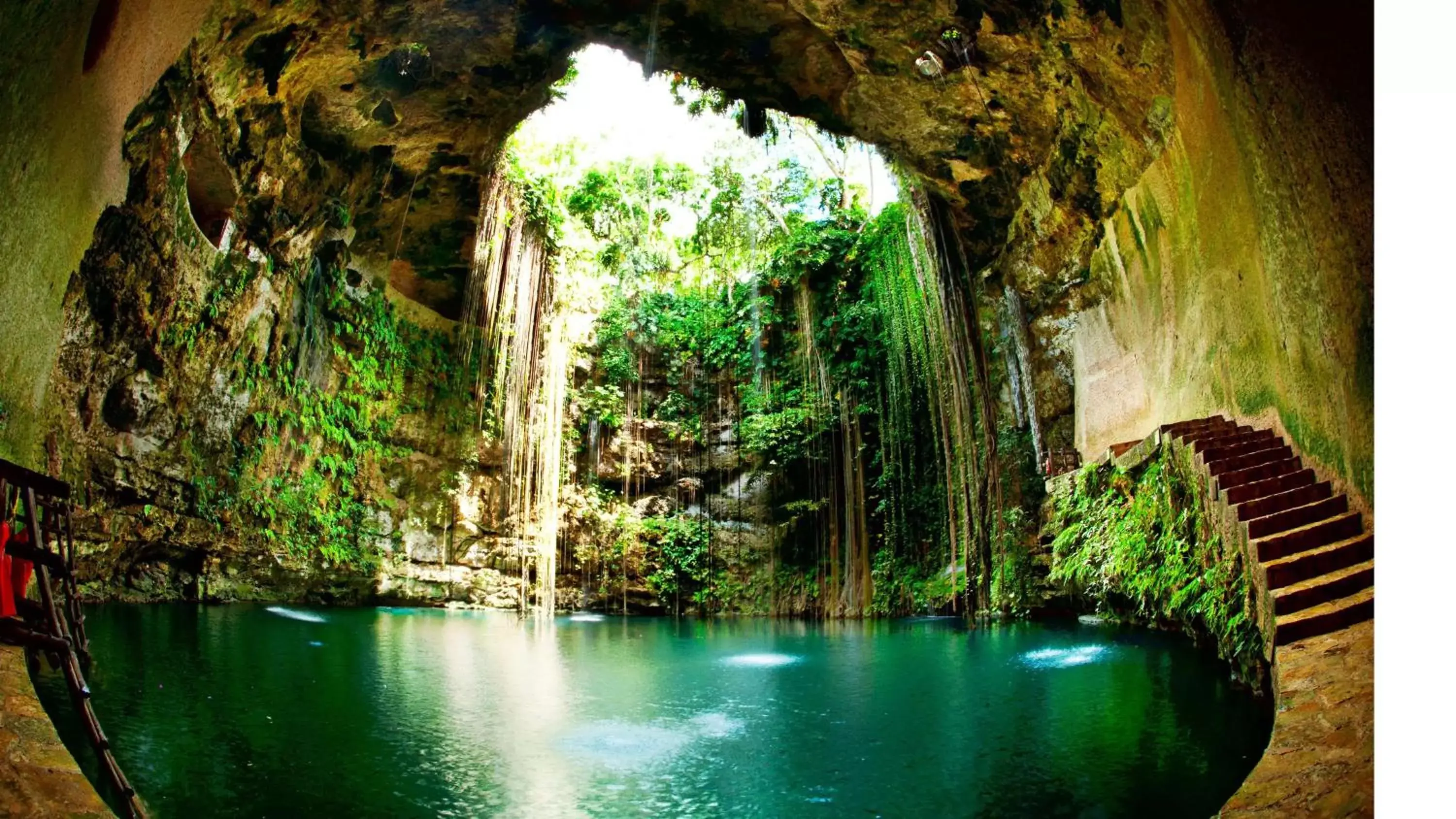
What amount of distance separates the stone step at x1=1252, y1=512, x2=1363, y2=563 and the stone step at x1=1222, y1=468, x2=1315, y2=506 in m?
0.47

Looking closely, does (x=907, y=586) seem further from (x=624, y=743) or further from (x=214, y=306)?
(x=214, y=306)

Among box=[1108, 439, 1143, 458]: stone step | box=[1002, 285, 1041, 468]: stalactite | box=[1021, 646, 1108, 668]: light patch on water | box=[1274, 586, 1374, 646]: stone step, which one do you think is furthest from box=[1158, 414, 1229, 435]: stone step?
box=[1002, 285, 1041, 468]: stalactite

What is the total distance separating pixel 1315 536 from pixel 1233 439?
5.14ft

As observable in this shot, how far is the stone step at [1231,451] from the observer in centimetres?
517

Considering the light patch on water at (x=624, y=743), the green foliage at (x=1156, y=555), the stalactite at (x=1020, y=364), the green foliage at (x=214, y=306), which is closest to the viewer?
the light patch on water at (x=624, y=743)

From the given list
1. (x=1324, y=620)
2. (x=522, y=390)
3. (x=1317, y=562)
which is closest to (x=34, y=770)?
(x=1324, y=620)

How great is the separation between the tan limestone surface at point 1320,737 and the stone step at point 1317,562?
40 centimetres

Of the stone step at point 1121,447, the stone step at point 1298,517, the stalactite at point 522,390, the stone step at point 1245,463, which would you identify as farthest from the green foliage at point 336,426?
the stone step at point 1298,517

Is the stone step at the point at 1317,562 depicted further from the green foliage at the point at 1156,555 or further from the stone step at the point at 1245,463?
the stone step at the point at 1245,463

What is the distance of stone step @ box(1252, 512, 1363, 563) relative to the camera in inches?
161

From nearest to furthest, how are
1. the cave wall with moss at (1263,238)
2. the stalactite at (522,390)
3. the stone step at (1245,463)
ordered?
the cave wall with moss at (1263,238)
the stone step at (1245,463)
the stalactite at (522,390)

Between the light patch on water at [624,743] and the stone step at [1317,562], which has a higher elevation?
the stone step at [1317,562]

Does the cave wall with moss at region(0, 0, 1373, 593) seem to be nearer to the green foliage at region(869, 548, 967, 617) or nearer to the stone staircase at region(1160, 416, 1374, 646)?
the stone staircase at region(1160, 416, 1374, 646)

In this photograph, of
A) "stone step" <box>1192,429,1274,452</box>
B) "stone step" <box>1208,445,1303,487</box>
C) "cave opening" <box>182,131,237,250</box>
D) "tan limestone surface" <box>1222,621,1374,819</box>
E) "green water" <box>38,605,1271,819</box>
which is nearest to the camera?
"tan limestone surface" <box>1222,621,1374,819</box>
